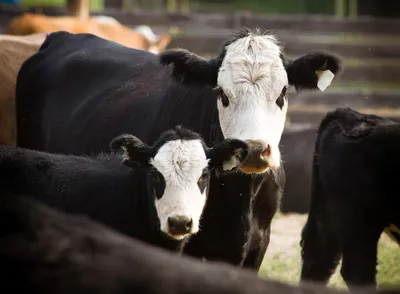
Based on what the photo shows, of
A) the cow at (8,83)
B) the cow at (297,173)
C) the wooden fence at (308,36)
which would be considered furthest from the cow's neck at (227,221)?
the wooden fence at (308,36)

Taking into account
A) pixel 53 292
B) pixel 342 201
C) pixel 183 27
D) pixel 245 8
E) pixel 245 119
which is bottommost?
pixel 245 8

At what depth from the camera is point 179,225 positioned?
16.5 feet

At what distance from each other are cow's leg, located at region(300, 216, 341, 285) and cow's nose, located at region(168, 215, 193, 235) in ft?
5.85

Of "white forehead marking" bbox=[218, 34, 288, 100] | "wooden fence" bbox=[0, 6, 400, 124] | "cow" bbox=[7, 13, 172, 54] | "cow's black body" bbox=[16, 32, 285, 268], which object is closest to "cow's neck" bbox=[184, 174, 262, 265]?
"cow's black body" bbox=[16, 32, 285, 268]

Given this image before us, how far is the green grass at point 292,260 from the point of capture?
7.51m

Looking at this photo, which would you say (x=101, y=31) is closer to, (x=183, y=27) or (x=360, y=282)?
(x=183, y=27)

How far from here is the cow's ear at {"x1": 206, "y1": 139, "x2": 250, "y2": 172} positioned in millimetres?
5336

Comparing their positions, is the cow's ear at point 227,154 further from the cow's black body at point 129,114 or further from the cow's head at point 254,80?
the cow's black body at point 129,114

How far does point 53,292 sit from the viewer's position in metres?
2.52

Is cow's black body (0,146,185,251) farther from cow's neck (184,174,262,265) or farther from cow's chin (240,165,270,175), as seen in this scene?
cow's chin (240,165,270,175)

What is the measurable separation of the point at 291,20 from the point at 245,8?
14.0 m

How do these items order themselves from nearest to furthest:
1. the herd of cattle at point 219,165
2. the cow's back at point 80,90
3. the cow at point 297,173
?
the herd of cattle at point 219,165, the cow's back at point 80,90, the cow at point 297,173

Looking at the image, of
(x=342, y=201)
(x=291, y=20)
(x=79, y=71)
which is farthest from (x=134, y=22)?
(x=342, y=201)

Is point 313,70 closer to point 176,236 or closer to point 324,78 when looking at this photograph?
point 324,78
